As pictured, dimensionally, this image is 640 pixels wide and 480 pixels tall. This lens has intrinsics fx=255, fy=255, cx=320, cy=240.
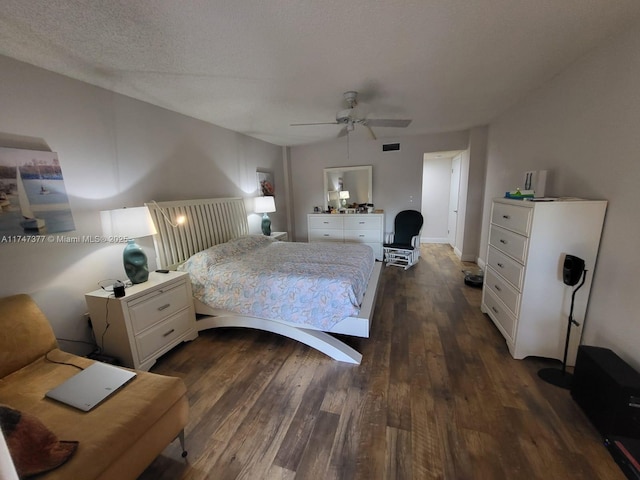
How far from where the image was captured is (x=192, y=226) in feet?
9.85

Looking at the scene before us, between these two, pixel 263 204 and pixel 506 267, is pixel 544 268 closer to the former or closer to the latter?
pixel 506 267

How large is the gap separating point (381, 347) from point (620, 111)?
2.43m

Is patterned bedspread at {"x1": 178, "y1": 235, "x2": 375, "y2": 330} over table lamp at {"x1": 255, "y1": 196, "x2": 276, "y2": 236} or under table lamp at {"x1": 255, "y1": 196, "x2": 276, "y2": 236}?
under

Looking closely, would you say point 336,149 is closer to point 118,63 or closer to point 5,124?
point 118,63

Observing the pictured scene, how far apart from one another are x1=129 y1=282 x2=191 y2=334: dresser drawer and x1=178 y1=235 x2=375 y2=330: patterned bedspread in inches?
7.9

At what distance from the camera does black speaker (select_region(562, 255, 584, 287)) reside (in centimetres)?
178

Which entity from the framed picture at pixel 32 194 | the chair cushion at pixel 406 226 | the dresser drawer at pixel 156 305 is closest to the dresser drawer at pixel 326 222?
the chair cushion at pixel 406 226

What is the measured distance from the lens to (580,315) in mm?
1961

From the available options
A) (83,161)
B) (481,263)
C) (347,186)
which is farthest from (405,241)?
(83,161)

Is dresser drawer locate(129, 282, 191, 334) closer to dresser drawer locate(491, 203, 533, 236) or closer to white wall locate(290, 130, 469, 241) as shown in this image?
dresser drawer locate(491, 203, 533, 236)

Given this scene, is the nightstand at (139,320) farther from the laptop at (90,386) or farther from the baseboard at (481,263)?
the baseboard at (481,263)

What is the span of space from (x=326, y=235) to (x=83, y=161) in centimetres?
366

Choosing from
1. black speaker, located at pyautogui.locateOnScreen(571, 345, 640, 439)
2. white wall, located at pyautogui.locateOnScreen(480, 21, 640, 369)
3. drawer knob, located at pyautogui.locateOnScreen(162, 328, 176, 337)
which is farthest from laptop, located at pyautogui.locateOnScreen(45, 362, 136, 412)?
white wall, located at pyautogui.locateOnScreen(480, 21, 640, 369)

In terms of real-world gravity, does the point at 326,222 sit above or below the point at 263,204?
below
